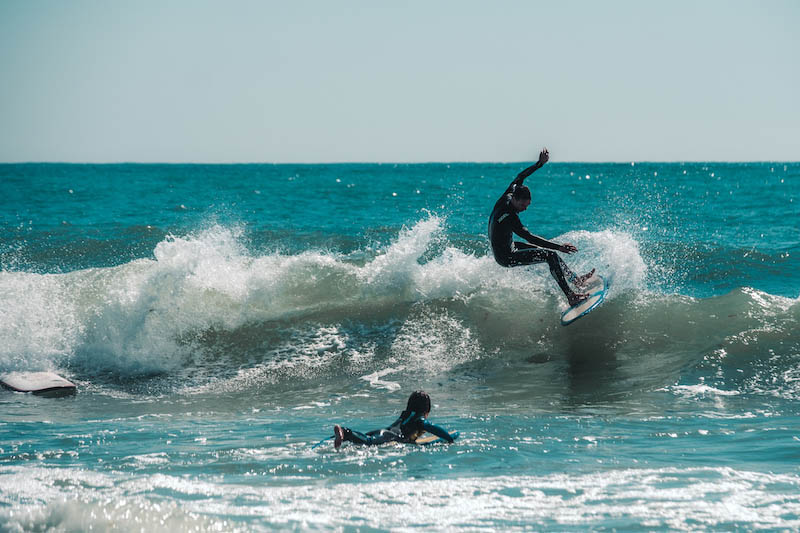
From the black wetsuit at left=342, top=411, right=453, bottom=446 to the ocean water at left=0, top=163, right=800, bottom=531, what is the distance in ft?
0.34

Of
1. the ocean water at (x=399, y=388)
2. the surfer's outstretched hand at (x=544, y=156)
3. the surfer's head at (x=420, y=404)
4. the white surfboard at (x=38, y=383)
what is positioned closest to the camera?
the ocean water at (x=399, y=388)

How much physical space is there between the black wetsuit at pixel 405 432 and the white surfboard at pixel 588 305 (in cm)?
400

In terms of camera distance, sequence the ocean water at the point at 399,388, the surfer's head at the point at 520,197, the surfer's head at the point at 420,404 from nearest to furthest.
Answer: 1. the ocean water at the point at 399,388
2. the surfer's head at the point at 420,404
3. the surfer's head at the point at 520,197

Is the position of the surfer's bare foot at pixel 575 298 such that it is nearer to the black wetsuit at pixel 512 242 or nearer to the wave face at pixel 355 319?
the black wetsuit at pixel 512 242

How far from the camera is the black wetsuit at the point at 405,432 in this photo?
6957 millimetres

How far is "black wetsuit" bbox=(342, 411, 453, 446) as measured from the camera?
6957 millimetres

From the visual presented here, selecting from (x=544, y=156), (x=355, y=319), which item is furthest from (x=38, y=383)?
(x=544, y=156)

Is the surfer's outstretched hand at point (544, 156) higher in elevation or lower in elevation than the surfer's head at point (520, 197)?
higher

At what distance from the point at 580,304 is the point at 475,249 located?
8.40m

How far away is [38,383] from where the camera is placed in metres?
10.0

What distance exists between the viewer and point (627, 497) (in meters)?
5.59

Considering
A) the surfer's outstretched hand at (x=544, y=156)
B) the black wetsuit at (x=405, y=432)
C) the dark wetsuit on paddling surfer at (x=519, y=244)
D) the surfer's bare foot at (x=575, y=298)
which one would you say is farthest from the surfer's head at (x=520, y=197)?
the black wetsuit at (x=405, y=432)

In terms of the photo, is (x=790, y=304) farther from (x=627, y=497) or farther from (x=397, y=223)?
(x=397, y=223)

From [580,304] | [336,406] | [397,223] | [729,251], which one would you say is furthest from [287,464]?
[397,223]
